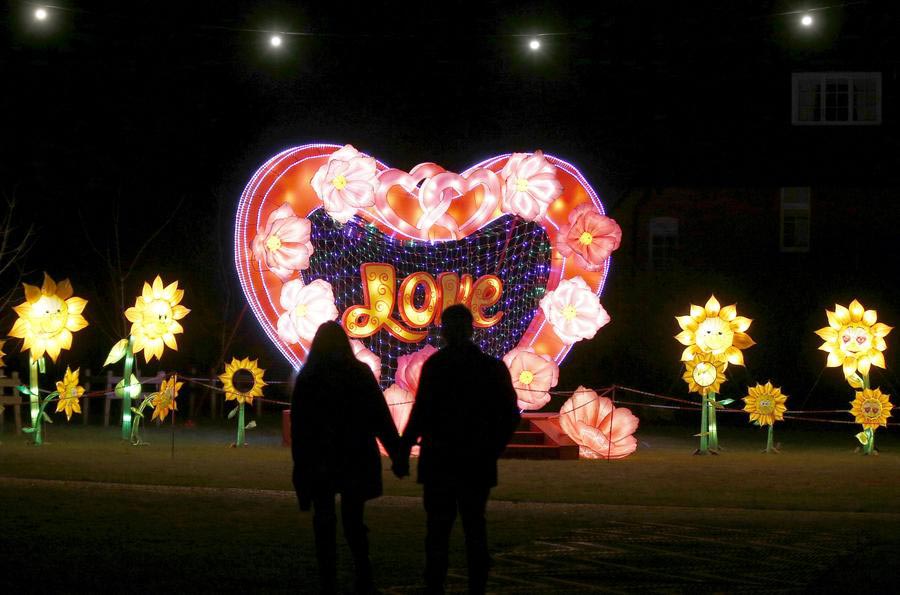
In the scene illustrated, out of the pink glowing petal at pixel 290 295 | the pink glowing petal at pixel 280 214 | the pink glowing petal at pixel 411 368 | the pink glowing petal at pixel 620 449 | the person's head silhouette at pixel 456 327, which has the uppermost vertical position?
the pink glowing petal at pixel 280 214

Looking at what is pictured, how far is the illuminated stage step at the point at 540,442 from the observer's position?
19.5 metres

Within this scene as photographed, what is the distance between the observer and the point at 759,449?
891 inches

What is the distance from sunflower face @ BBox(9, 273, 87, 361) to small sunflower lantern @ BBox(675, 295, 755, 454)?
31.6 feet

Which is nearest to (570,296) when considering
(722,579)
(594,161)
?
(722,579)

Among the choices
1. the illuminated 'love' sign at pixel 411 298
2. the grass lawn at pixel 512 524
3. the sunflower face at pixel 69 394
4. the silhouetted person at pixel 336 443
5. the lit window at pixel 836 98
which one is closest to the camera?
the silhouetted person at pixel 336 443

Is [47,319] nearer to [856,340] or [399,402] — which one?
[399,402]

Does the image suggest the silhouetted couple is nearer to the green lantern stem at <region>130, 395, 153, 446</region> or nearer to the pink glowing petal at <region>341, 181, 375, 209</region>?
the pink glowing petal at <region>341, 181, 375, 209</region>

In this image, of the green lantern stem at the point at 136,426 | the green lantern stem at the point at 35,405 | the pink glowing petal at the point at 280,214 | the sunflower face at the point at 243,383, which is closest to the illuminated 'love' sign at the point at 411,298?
the pink glowing petal at the point at 280,214

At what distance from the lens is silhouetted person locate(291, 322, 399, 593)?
7.89m

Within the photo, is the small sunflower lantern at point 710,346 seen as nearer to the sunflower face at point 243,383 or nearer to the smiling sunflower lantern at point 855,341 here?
the smiling sunflower lantern at point 855,341

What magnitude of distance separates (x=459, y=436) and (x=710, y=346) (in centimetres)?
1346

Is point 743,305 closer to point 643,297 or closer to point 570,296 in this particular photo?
point 643,297

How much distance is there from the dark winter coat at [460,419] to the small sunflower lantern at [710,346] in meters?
13.1

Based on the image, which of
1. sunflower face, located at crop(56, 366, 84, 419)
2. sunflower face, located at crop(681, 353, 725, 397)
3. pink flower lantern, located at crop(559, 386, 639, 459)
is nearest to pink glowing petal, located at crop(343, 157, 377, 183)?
pink flower lantern, located at crop(559, 386, 639, 459)
